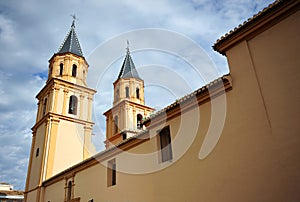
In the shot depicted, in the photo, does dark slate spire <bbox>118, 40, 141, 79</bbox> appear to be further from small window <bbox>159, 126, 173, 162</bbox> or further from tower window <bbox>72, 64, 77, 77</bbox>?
small window <bbox>159, 126, 173, 162</bbox>

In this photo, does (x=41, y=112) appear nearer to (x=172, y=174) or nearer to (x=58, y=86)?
(x=58, y=86)

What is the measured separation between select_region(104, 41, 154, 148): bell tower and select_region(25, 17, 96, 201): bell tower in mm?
3788

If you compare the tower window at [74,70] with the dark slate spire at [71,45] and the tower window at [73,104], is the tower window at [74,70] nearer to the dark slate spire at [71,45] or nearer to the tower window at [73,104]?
the dark slate spire at [71,45]

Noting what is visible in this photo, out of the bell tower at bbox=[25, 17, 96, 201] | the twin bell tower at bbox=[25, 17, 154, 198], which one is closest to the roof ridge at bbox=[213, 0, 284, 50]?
the twin bell tower at bbox=[25, 17, 154, 198]

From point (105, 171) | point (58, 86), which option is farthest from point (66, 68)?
point (105, 171)

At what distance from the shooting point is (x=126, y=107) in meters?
28.9

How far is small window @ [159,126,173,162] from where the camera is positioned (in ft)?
34.4

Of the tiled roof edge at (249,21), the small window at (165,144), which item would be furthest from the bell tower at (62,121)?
the tiled roof edge at (249,21)

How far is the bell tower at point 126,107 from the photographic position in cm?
2815

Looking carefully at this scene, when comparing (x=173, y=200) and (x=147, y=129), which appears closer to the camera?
(x=173, y=200)

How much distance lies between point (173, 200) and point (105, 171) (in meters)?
5.84

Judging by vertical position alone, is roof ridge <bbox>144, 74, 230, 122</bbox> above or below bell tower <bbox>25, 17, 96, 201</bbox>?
below

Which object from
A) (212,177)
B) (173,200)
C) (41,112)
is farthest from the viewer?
(41,112)

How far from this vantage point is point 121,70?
114 feet
